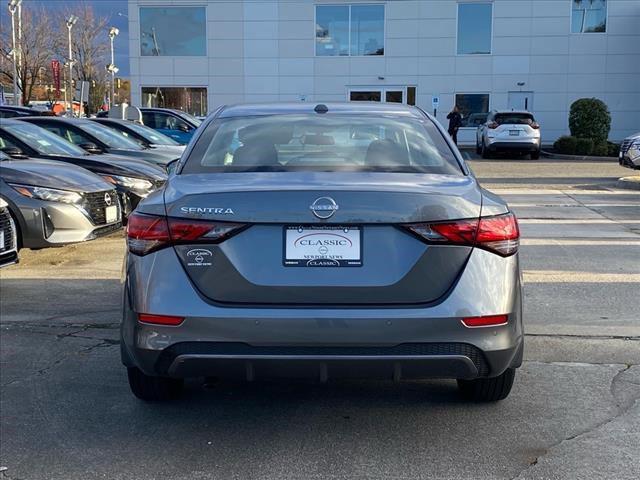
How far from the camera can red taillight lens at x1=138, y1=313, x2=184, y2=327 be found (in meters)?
3.37

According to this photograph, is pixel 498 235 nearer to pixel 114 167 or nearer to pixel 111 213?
pixel 111 213

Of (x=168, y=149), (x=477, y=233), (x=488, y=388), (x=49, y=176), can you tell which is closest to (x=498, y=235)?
(x=477, y=233)

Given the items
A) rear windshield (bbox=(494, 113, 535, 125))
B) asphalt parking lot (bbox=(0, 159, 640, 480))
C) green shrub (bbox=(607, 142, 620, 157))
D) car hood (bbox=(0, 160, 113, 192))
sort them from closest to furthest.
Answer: asphalt parking lot (bbox=(0, 159, 640, 480)) < car hood (bbox=(0, 160, 113, 192)) < rear windshield (bbox=(494, 113, 535, 125)) < green shrub (bbox=(607, 142, 620, 157))

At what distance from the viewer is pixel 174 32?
35906mm

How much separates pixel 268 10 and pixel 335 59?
12.8 feet

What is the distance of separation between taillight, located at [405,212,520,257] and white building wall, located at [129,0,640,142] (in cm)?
3146

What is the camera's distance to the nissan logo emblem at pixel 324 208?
3.29 m

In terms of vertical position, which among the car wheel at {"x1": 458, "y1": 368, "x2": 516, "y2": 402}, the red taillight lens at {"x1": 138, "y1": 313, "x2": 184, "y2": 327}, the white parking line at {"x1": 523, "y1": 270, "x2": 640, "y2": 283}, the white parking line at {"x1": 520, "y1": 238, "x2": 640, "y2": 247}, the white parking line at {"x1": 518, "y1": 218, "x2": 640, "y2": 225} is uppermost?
the red taillight lens at {"x1": 138, "y1": 313, "x2": 184, "y2": 327}

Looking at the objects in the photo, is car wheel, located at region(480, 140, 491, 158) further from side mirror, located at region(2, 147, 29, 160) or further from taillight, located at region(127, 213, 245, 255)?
taillight, located at region(127, 213, 245, 255)

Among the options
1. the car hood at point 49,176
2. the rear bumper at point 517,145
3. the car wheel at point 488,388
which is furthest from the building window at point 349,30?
the car wheel at point 488,388

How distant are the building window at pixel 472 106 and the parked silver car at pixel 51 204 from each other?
28727 mm

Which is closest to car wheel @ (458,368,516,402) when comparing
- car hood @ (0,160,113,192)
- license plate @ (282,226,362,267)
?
license plate @ (282,226,362,267)

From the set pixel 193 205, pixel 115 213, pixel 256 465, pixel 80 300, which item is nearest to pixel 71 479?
pixel 256 465

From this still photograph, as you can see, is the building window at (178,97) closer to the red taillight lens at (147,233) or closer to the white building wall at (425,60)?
the white building wall at (425,60)
